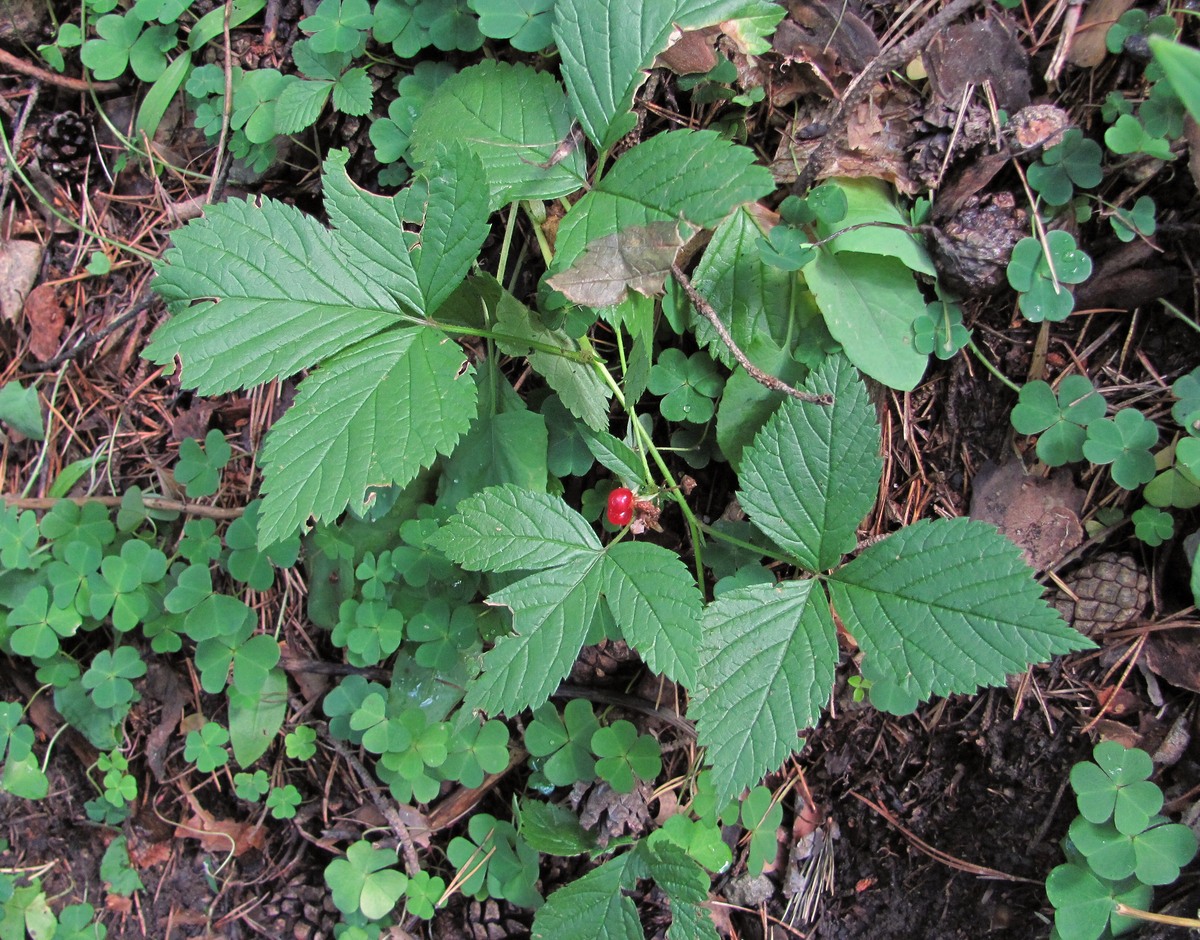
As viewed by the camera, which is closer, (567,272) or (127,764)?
(567,272)

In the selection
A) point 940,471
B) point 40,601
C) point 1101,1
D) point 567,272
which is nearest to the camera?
point 567,272

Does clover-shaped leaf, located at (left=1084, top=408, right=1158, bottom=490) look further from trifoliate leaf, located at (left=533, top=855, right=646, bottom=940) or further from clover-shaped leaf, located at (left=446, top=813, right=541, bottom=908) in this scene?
clover-shaped leaf, located at (left=446, top=813, right=541, bottom=908)

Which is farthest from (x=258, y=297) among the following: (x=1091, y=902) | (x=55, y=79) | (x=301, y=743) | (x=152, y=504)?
(x=1091, y=902)

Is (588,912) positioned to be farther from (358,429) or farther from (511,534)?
(358,429)

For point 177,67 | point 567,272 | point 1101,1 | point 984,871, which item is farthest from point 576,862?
point 177,67

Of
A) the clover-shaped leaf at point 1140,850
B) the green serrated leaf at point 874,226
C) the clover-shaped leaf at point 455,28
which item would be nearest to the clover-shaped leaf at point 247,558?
the clover-shaped leaf at point 455,28

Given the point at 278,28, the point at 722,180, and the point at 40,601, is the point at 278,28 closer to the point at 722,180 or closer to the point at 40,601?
the point at 722,180
